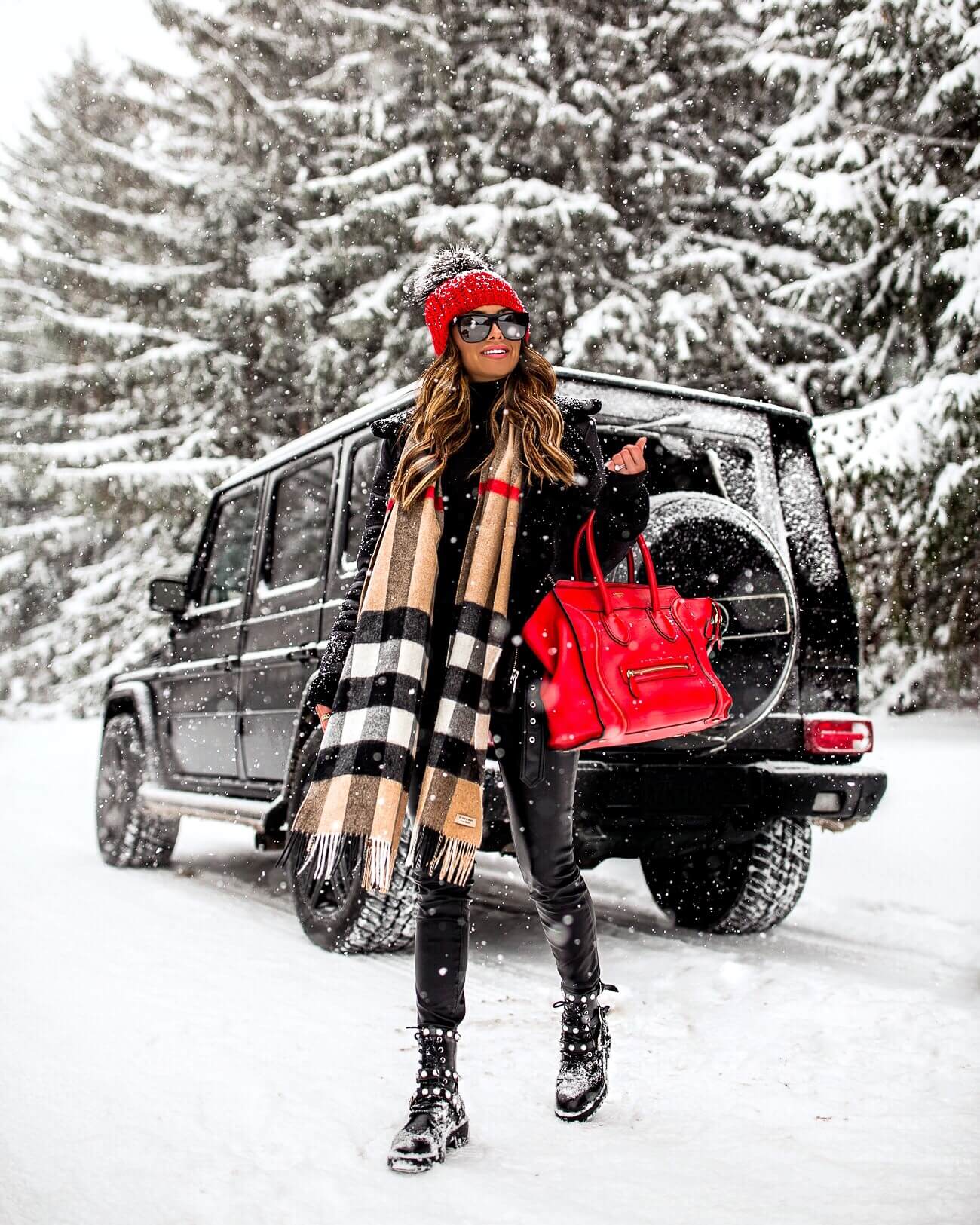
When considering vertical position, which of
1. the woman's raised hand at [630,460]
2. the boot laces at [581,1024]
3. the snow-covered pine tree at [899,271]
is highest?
the snow-covered pine tree at [899,271]

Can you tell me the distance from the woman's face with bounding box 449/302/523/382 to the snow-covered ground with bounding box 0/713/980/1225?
170 cm

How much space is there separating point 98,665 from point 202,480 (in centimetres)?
612

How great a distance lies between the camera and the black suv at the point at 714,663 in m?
3.58

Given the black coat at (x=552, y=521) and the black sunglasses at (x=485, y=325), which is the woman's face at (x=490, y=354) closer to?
the black sunglasses at (x=485, y=325)

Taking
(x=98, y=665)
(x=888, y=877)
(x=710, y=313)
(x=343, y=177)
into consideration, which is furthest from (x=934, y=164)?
(x=98, y=665)

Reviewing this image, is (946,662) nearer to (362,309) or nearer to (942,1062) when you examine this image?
(942,1062)

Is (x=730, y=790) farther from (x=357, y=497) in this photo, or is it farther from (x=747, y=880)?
(x=357, y=497)

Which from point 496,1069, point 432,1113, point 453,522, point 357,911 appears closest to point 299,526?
point 357,911

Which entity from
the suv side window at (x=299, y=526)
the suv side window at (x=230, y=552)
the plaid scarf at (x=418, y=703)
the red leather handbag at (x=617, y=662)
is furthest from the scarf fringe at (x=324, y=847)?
the suv side window at (x=230, y=552)

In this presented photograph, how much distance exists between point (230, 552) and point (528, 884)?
3.49m

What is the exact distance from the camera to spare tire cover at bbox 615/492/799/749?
3.56 meters

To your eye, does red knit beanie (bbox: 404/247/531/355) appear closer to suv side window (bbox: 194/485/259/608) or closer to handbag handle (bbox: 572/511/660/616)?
handbag handle (bbox: 572/511/660/616)

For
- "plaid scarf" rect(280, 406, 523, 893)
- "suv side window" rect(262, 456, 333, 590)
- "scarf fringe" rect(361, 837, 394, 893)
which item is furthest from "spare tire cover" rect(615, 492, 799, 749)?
"scarf fringe" rect(361, 837, 394, 893)

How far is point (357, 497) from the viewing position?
416cm
